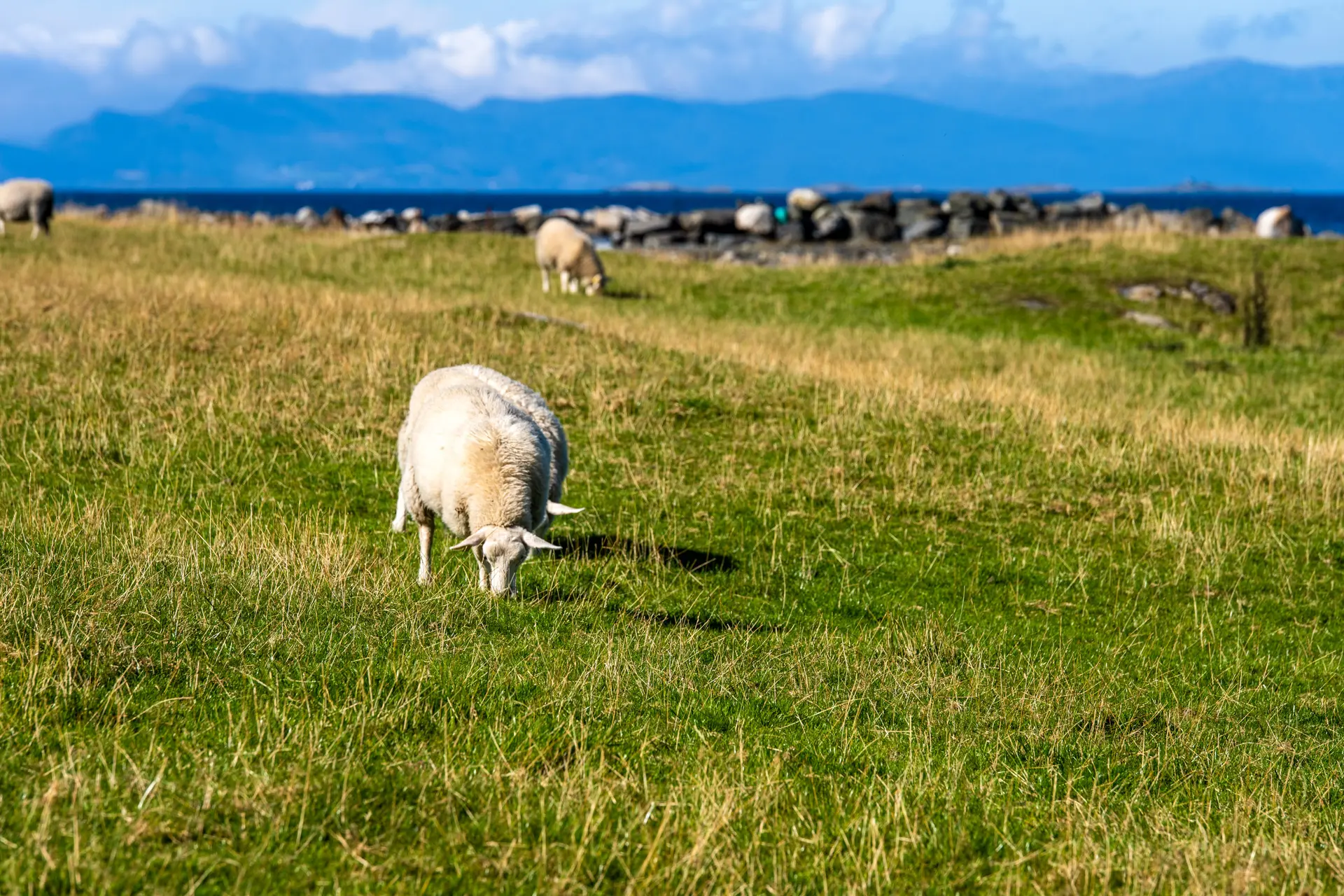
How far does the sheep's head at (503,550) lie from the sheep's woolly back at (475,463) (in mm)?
331

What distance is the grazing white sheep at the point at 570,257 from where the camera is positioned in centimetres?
3022

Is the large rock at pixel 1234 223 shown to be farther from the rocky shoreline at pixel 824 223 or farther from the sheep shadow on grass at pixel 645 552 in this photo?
the sheep shadow on grass at pixel 645 552

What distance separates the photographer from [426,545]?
938 centimetres

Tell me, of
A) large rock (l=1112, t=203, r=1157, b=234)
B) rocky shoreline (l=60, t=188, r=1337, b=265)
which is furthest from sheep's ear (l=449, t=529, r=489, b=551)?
rocky shoreline (l=60, t=188, r=1337, b=265)

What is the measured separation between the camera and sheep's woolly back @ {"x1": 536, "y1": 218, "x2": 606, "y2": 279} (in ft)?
99.1

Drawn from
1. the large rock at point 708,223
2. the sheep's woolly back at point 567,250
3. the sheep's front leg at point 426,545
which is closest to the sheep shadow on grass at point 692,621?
the sheep's front leg at point 426,545

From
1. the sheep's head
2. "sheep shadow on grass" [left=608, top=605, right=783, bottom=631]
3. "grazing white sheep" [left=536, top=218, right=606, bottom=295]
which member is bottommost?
"sheep shadow on grass" [left=608, top=605, right=783, bottom=631]

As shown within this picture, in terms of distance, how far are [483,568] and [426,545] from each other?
3.14 feet

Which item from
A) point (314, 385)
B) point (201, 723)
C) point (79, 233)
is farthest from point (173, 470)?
point (79, 233)

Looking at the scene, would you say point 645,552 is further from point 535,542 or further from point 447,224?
point 447,224

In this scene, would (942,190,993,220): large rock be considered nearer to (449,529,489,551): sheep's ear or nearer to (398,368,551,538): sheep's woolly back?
(398,368,551,538): sheep's woolly back

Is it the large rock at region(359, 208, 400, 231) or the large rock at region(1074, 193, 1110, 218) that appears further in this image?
the large rock at region(1074, 193, 1110, 218)

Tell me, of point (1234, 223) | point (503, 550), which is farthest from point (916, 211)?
point (503, 550)

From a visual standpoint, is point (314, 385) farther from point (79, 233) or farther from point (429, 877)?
point (79, 233)
